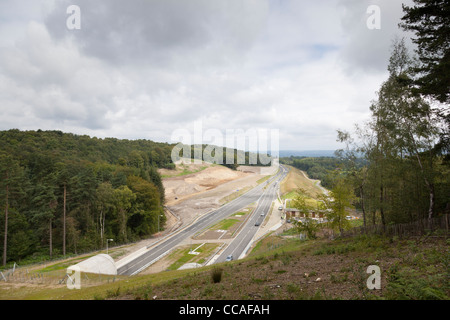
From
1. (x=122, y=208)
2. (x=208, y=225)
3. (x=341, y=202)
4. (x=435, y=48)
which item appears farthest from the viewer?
(x=208, y=225)

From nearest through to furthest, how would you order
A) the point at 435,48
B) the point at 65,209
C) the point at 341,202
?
the point at 435,48
the point at 341,202
the point at 65,209

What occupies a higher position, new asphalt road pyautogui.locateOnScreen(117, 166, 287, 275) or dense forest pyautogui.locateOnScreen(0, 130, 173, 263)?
dense forest pyautogui.locateOnScreen(0, 130, 173, 263)

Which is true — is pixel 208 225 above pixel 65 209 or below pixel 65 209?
below

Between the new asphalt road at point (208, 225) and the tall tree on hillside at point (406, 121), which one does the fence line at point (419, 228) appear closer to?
the tall tree on hillside at point (406, 121)

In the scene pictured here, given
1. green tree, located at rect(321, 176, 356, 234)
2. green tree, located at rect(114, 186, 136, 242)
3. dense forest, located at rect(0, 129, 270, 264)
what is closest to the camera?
green tree, located at rect(321, 176, 356, 234)

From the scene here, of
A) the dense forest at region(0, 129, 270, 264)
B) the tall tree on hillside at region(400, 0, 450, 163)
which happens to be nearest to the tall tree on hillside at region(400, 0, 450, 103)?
the tall tree on hillside at region(400, 0, 450, 163)

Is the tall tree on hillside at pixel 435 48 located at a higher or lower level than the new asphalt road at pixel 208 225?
higher

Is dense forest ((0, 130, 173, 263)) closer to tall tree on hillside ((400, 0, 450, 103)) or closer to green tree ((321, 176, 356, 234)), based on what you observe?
green tree ((321, 176, 356, 234))

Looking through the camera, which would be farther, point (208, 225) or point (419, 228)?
point (208, 225)

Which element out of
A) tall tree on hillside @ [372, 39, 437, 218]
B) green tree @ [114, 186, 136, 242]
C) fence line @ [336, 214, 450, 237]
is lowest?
green tree @ [114, 186, 136, 242]

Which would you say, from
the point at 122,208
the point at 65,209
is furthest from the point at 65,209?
the point at 122,208

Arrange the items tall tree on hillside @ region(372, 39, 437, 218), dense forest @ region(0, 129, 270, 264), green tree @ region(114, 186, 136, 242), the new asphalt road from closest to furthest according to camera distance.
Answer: tall tree on hillside @ region(372, 39, 437, 218) < dense forest @ region(0, 129, 270, 264) < the new asphalt road < green tree @ region(114, 186, 136, 242)

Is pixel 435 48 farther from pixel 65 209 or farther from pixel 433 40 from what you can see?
pixel 65 209

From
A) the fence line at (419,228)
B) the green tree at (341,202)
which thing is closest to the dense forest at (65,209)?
the green tree at (341,202)
